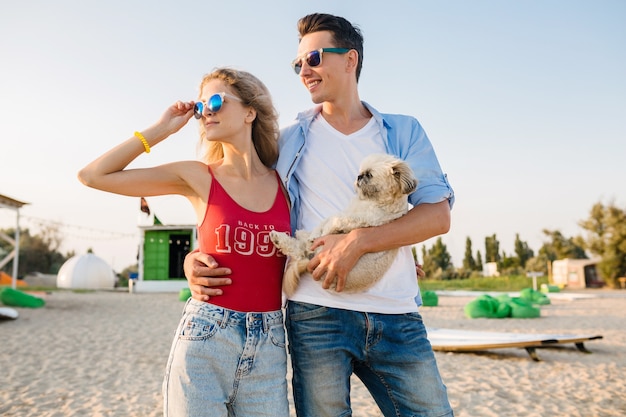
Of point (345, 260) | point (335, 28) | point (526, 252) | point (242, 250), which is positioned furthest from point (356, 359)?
point (526, 252)

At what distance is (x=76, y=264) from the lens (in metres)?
39.1

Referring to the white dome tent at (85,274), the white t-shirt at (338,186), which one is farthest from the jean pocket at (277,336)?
the white dome tent at (85,274)

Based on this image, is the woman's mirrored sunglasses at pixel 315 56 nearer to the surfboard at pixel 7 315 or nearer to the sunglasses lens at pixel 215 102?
the sunglasses lens at pixel 215 102

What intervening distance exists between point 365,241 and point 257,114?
3.34ft

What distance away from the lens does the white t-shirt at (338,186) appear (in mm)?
2480

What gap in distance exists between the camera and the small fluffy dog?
2.41m

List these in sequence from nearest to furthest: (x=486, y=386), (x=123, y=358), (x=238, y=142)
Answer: (x=238, y=142), (x=486, y=386), (x=123, y=358)

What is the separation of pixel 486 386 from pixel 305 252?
6738mm

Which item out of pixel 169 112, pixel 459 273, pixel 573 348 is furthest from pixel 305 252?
pixel 459 273

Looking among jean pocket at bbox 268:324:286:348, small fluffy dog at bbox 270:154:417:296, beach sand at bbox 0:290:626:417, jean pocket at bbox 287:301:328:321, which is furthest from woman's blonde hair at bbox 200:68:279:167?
beach sand at bbox 0:290:626:417

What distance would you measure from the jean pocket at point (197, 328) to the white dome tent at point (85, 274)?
40.3 meters

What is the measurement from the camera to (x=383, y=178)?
244 centimetres

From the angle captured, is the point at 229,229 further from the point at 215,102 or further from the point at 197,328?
the point at 215,102

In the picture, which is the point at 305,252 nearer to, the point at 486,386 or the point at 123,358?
the point at 486,386
